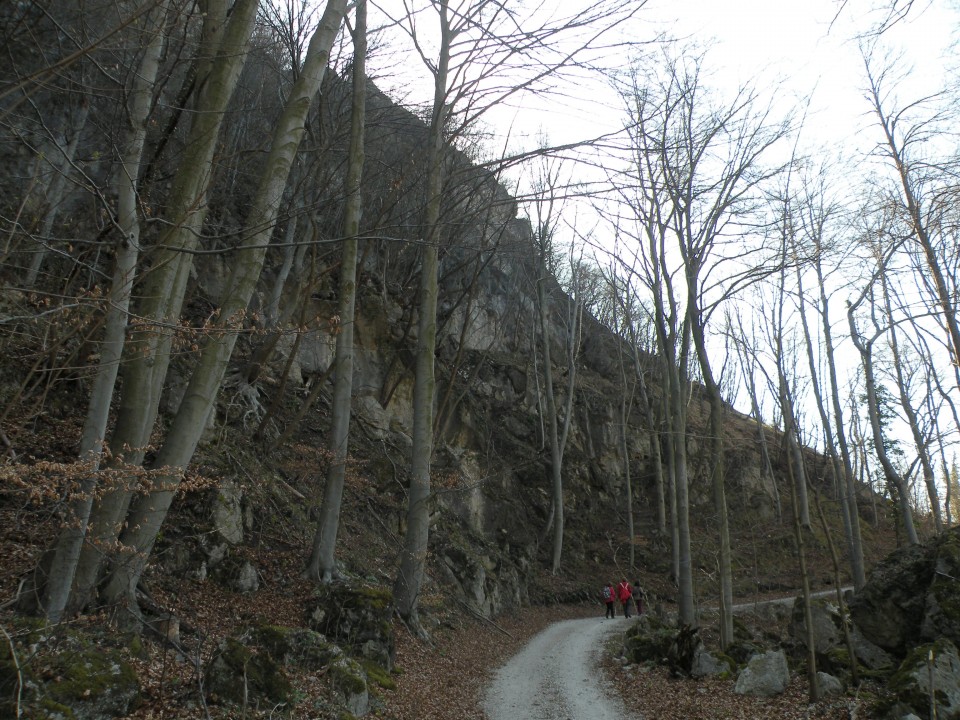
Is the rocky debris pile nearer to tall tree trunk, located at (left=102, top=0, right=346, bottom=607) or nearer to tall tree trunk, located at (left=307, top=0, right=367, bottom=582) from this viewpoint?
tall tree trunk, located at (left=307, top=0, right=367, bottom=582)

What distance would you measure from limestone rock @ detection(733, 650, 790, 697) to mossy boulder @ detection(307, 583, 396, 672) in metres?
4.49

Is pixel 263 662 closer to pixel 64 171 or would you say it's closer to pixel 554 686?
pixel 554 686

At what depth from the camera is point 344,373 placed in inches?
420

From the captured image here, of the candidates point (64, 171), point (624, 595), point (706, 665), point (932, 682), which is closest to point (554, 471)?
point (624, 595)

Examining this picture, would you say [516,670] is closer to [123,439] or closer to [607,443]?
[123,439]

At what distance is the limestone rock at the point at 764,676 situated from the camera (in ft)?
24.8

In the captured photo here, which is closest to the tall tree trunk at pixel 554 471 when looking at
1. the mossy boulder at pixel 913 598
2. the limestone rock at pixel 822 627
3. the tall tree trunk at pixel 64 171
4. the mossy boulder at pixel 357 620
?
the limestone rock at pixel 822 627

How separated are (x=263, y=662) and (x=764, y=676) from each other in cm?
601

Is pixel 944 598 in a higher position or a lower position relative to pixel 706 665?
higher

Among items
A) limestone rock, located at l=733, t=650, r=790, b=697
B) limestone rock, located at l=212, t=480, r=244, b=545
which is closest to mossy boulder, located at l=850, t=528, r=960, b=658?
limestone rock, located at l=733, t=650, r=790, b=697

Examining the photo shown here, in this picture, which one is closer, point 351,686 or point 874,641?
point 351,686

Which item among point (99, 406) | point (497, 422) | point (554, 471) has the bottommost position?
point (99, 406)

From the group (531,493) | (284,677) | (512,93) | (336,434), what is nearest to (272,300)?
(336,434)

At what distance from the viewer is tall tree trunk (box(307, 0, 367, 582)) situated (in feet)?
32.2
